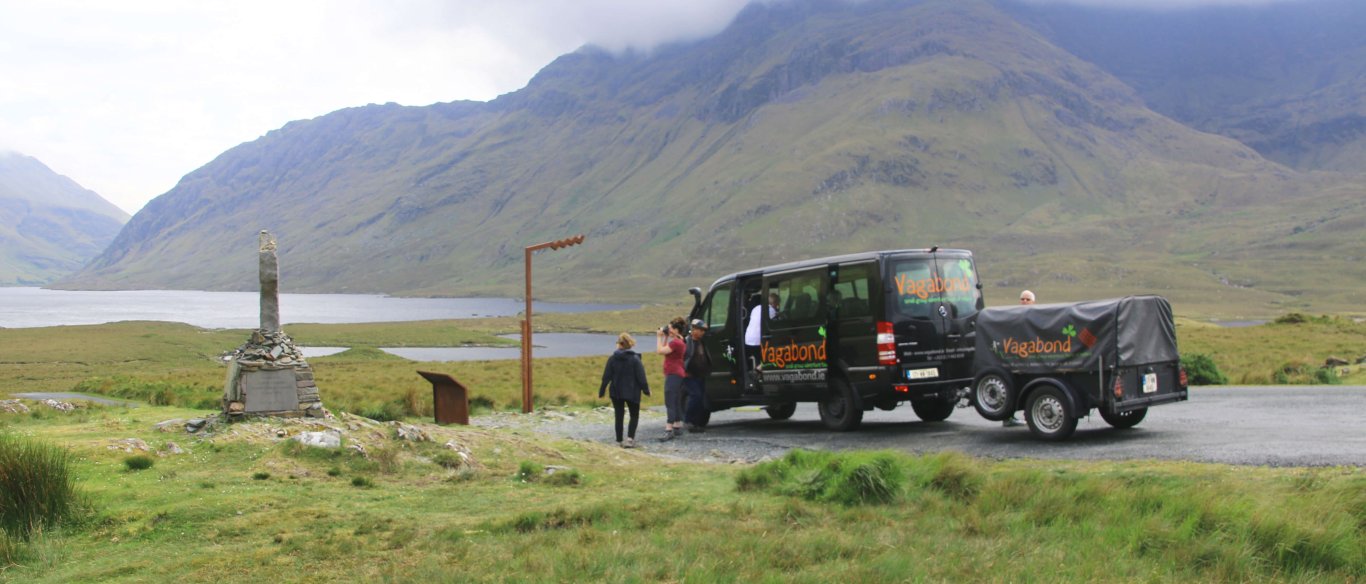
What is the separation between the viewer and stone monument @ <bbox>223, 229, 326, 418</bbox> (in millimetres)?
13805

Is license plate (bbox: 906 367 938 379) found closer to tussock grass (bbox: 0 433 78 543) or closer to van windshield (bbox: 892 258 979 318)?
van windshield (bbox: 892 258 979 318)

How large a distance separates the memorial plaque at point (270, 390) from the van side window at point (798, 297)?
24.5 feet

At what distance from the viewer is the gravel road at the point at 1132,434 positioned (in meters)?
10.6

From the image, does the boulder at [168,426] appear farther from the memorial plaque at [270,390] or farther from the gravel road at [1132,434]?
the gravel road at [1132,434]

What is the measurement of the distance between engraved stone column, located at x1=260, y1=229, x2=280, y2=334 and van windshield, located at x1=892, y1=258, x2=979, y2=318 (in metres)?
9.34

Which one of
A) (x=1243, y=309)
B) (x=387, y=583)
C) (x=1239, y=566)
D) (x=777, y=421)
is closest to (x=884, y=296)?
(x=777, y=421)

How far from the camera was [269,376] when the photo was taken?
14.0 m

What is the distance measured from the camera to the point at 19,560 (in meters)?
7.40

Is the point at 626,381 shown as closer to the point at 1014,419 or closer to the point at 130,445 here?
the point at 1014,419

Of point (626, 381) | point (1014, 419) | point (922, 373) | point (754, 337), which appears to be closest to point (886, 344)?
point (922, 373)

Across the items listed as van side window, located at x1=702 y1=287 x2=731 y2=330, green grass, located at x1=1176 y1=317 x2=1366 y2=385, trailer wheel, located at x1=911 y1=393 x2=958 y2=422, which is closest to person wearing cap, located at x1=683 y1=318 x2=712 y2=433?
van side window, located at x1=702 y1=287 x2=731 y2=330

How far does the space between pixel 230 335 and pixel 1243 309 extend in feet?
424

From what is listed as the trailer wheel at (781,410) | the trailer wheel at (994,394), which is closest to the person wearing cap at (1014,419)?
the trailer wheel at (994,394)

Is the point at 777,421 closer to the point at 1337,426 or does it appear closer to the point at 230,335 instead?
the point at 1337,426
